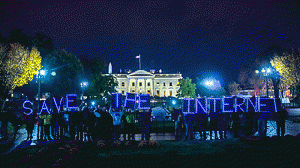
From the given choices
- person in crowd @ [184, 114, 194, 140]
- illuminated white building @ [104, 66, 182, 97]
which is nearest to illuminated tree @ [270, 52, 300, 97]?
person in crowd @ [184, 114, 194, 140]

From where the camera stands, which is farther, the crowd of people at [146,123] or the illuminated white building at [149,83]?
the illuminated white building at [149,83]

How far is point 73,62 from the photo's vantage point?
4406 centimetres

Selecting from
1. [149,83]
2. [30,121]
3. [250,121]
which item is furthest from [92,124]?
[149,83]

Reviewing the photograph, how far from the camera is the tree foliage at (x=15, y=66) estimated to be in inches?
1102

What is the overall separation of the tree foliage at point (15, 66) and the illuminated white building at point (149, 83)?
3082 inches

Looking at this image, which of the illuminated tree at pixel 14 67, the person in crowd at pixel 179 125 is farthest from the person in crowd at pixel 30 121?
the illuminated tree at pixel 14 67

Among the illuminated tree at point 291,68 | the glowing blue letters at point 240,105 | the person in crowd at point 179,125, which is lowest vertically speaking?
the person in crowd at point 179,125

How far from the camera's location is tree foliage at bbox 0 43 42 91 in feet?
91.9

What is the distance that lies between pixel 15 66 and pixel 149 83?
85.1 m

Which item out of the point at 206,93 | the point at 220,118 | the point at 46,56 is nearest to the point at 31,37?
the point at 46,56

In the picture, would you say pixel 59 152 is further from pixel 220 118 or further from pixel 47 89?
pixel 47 89

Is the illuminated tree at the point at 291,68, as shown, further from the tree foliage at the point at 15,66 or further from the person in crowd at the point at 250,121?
the tree foliage at the point at 15,66

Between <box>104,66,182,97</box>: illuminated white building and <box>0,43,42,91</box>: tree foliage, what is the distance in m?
78.3

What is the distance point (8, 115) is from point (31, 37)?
120 feet
